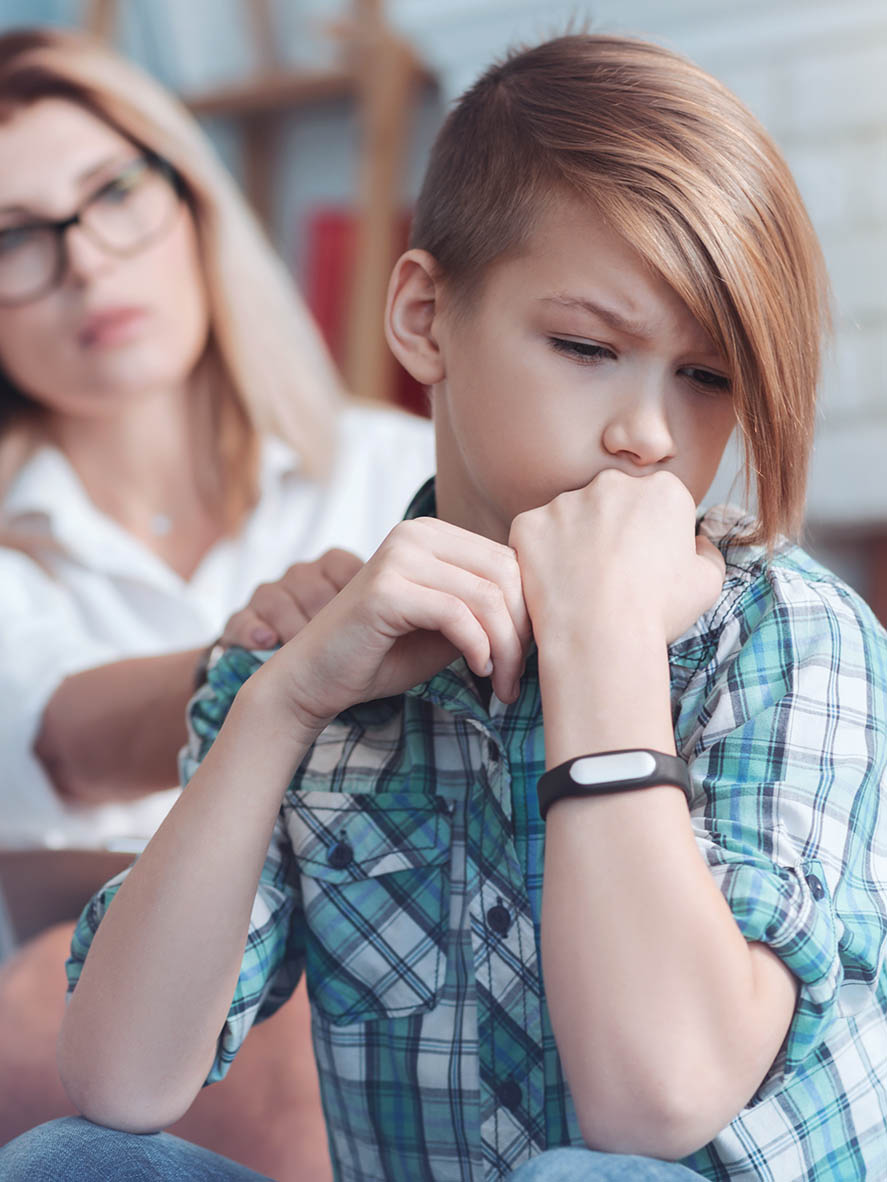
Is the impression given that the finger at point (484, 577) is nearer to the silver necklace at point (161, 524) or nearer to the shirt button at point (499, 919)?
the shirt button at point (499, 919)

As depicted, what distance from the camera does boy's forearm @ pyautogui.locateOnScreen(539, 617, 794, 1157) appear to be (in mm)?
542

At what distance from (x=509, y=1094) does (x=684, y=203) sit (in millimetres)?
520

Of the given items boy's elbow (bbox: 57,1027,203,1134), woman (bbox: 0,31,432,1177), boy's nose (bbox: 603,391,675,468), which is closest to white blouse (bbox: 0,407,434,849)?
woman (bbox: 0,31,432,1177)

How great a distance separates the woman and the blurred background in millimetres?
538

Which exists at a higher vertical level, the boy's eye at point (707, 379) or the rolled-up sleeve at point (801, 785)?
the boy's eye at point (707, 379)

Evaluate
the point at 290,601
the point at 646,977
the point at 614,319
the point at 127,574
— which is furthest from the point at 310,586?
the point at 127,574

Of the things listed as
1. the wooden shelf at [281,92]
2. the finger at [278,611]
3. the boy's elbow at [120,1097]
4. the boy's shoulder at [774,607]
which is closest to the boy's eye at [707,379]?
the boy's shoulder at [774,607]

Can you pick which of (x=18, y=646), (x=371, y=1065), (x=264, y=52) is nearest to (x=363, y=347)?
(x=264, y=52)

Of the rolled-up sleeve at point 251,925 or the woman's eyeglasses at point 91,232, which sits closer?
the rolled-up sleeve at point 251,925

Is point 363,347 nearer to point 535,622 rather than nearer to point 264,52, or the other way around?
point 264,52

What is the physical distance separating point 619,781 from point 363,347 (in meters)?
2.04

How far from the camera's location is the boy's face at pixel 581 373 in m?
0.67

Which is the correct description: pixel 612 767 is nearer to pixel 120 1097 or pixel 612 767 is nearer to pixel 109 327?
pixel 120 1097

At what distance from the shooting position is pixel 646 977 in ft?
1.79
